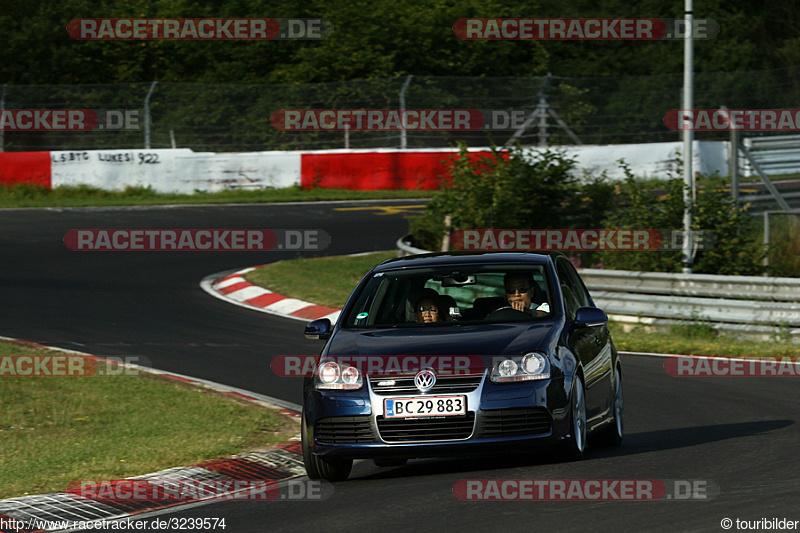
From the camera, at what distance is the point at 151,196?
103 feet

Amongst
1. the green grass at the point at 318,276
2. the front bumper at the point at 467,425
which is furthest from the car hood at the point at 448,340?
the green grass at the point at 318,276

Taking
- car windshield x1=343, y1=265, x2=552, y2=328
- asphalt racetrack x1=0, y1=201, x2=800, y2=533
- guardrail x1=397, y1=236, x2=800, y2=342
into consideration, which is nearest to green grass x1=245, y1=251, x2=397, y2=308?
asphalt racetrack x1=0, y1=201, x2=800, y2=533

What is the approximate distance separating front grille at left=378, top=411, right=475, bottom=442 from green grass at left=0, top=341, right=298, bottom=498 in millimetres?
1795

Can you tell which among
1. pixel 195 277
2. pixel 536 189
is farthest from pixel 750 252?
pixel 195 277

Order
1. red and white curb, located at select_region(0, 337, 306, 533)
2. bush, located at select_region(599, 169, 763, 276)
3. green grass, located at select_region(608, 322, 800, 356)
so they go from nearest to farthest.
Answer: red and white curb, located at select_region(0, 337, 306, 533) < green grass, located at select_region(608, 322, 800, 356) < bush, located at select_region(599, 169, 763, 276)

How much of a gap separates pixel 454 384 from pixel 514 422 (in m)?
0.42

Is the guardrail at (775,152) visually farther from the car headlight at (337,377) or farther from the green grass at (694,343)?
the car headlight at (337,377)

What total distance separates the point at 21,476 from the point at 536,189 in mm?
12964

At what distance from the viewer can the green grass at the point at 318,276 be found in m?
19.2

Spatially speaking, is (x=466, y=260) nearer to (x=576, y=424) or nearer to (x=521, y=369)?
(x=521, y=369)

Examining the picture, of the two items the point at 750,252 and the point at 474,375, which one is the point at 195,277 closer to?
the point at 750,252

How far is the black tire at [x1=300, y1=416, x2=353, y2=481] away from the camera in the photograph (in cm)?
827

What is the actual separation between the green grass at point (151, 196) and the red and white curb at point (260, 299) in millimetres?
9629

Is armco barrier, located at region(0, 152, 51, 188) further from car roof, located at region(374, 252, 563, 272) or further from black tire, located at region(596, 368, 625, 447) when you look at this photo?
black tire, located at region(596, 368, 625, 447)
